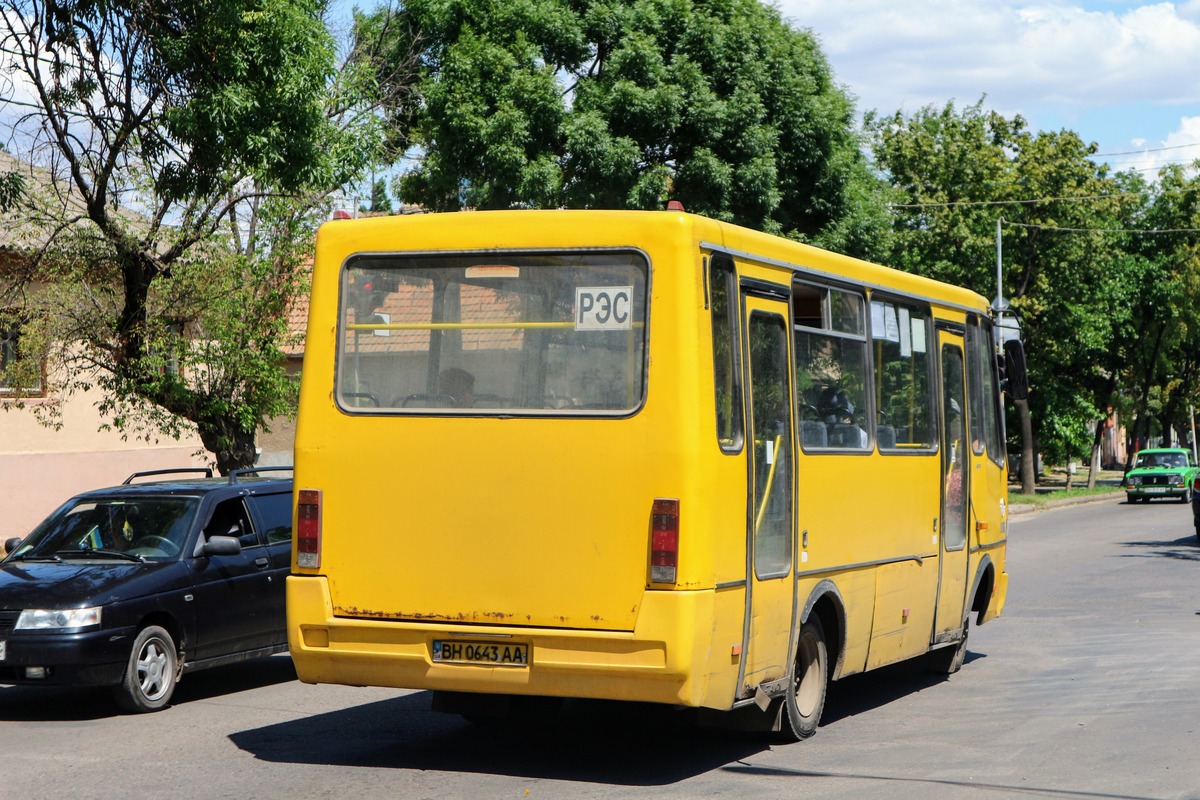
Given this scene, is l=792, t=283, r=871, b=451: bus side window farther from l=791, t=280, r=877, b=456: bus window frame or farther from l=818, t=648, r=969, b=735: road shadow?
l=818, t=648, r=969, b=735: road shadow

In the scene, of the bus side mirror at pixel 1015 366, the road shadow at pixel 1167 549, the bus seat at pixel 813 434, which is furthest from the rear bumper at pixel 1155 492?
the bus seat at pixel 813 434

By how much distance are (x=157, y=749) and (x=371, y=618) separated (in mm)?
1935

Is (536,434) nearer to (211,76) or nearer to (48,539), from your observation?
(48,539)

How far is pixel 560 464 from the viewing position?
772 centimetres

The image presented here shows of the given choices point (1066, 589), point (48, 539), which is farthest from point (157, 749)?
point (1066, 589)

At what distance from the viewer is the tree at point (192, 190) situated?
14.9 metres

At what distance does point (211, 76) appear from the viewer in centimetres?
1509

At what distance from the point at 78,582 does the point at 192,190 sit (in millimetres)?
6764

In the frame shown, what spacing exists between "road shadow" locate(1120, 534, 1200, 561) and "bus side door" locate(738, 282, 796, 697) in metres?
17.1

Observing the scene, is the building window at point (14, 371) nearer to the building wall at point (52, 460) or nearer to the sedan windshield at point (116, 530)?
the building wall at point (52, 460)

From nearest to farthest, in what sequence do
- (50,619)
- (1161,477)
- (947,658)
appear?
(50,619) → (947,658) → (1161,477)

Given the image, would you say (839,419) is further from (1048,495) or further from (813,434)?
(1048,495)

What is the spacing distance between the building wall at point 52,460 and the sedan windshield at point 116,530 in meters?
13.5

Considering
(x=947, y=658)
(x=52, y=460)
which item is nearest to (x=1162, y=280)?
(x=52, y=460)
